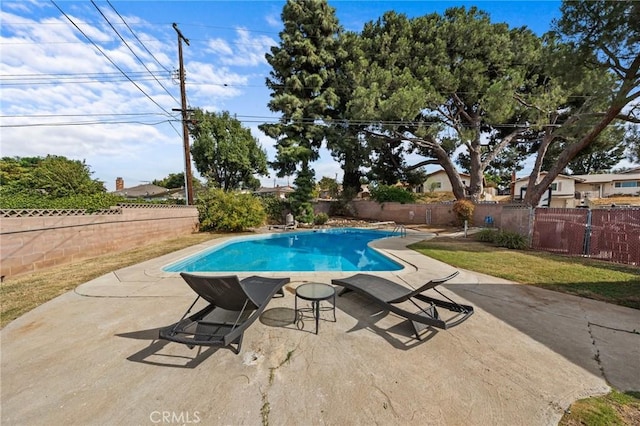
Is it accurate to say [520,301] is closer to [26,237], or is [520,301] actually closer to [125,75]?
[26,237]

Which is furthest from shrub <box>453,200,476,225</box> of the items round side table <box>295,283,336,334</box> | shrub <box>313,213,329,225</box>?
round side table <box>295,283,336,334</box>

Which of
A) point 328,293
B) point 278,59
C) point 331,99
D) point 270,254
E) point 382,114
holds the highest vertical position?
point 278,59

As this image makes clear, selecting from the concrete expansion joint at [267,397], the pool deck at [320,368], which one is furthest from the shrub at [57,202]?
the concrete expansion joint at [267,397]

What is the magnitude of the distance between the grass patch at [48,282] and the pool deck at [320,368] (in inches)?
22.4

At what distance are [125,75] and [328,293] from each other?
1345cm

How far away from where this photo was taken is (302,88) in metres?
18.4

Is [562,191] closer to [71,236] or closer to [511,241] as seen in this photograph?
[511,241]

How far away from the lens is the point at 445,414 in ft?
6.39

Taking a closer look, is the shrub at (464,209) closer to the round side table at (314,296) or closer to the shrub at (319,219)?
the shrub at (319,219)

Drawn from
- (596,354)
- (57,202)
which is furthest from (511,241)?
(57,202)

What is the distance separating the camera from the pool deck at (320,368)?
1.97 metres

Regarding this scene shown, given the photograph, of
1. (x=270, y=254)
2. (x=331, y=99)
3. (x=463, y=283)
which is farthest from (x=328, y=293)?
(x=331, y=99)

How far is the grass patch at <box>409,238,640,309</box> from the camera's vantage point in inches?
A: 182

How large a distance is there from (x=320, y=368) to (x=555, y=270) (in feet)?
22.2
